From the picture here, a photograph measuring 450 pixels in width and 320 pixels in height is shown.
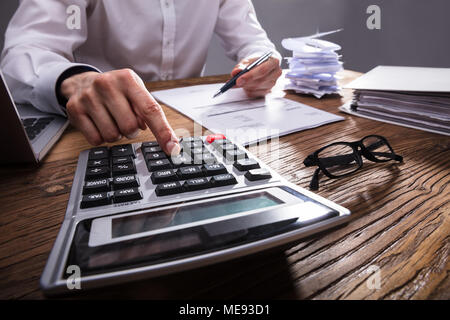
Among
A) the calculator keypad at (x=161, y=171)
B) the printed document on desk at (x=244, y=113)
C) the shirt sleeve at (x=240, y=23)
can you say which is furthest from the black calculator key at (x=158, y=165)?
the shirt sleeve at (x=240, y=23)

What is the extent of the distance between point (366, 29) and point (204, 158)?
1.83 metres

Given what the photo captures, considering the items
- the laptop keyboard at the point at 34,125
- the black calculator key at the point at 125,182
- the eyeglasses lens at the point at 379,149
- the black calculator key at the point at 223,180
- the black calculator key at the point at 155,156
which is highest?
the laptop keyboard at the point at 34,125

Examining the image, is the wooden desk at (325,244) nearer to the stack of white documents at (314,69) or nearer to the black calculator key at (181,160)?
the black calculator key at (181,160)

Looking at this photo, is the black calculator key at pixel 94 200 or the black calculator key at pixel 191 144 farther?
the black calculator key at pixel 191 144

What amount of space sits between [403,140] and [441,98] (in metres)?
0.10

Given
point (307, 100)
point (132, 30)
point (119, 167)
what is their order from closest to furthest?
point (119, 167), point (307, 100), point (132, 30)

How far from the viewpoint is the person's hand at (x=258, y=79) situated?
0.65 meters

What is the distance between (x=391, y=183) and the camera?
313 mm

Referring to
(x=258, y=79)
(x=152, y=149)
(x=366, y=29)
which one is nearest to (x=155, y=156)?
(x=152, y=149)

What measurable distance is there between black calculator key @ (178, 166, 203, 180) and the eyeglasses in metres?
0.12

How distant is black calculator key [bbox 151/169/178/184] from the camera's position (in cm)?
28

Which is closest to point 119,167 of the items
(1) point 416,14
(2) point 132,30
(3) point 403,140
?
(3) point 403,140

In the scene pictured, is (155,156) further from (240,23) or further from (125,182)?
(240,23)

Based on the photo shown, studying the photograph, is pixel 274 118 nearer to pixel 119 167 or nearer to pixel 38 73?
pixel 119 167
